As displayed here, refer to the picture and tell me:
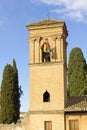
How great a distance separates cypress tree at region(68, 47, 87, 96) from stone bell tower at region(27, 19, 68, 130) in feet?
48.6

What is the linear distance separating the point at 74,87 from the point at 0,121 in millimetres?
9127

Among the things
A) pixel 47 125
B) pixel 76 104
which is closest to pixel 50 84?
pixel 76 104

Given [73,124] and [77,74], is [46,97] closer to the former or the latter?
[73,124]

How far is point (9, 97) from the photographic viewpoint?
3962 cm

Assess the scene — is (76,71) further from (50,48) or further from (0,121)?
(50,48)

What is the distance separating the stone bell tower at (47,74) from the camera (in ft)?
79.6

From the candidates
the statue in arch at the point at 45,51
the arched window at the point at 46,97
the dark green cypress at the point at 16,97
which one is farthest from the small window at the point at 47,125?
the dark green cypress at the point at 16,97

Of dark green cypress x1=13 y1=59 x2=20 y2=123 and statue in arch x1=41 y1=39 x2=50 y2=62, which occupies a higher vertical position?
statue in arch x1=41 y1=39 x2=50 y2=62

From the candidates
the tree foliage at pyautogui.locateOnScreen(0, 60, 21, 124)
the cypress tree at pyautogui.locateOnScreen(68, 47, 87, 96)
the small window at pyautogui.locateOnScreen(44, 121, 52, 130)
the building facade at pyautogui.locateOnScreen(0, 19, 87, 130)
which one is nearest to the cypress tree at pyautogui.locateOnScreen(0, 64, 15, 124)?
the tree foliage at pyautogui.locateOnScreen(0, 60, 21, 124)

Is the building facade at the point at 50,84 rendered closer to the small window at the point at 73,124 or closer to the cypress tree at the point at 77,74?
the small window at the point at 73,124

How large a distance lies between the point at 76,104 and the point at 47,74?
9.57 feet

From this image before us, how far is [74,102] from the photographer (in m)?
25.4

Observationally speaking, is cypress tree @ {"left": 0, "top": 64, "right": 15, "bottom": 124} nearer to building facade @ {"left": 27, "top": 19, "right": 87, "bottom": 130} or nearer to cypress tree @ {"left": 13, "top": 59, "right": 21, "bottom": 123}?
cypress tree @ {"left": 13, "top": 59, "right": 21, "bottom": 123}

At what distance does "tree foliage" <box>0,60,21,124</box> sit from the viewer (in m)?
38.8
